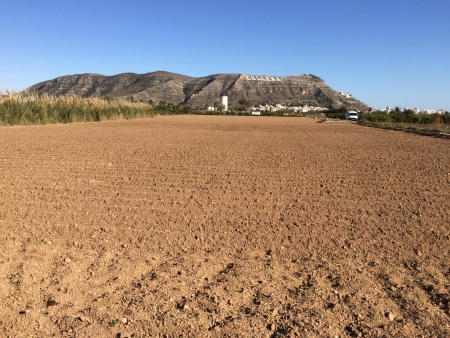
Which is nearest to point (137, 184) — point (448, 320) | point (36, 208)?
point (36, 208)

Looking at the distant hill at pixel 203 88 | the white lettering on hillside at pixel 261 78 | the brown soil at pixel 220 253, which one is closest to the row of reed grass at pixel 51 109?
the brown soil at pixel 220 253

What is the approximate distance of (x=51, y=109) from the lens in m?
26.5

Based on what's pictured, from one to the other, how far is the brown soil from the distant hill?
425ft

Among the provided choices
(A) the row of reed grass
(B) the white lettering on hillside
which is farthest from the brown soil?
(B) the white lettering on hillside

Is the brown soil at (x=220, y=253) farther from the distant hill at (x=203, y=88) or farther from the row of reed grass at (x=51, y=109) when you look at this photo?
the distant hill at (x=203, y=88)

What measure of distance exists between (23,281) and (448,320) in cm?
411

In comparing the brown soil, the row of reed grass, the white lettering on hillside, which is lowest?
the brown soil

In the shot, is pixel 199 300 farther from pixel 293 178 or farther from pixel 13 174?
pixel 13 174

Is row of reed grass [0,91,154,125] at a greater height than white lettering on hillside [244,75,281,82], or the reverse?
white lettering on hillside [244,75,281,82]

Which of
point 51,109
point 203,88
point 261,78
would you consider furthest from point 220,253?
point 261,78

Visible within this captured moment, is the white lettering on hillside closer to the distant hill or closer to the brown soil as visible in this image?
the distant hill

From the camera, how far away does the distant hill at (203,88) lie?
141875 mm

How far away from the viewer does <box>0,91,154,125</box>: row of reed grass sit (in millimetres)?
22453

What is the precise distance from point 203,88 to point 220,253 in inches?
5823
